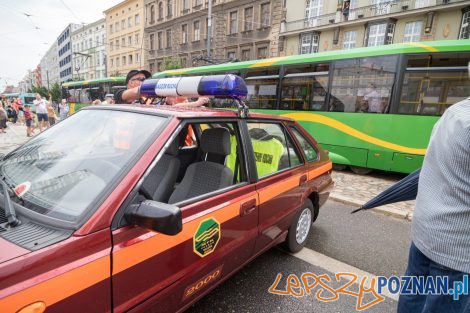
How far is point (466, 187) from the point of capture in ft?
4.03

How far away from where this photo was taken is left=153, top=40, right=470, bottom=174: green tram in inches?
231

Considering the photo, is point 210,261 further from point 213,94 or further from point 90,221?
point 213,94

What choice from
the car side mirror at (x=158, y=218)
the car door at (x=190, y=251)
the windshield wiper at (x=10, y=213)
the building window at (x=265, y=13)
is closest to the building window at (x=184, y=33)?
Answer: the building window at (x=265, y=13)

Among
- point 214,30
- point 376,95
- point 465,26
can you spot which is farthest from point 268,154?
point 214,30

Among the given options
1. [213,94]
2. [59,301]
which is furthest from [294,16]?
[59,301]

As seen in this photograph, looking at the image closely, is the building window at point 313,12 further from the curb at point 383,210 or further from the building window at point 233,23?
the curb at point 383,210

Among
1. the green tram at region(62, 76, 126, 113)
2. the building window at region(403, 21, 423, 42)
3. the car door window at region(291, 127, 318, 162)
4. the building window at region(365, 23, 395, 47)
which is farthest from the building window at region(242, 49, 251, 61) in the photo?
the car door window at region(291, 127, 318, 162)

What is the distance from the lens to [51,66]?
93.3 m

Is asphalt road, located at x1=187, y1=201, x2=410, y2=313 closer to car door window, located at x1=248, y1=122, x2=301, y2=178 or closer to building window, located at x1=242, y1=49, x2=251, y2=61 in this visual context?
car door window, located at x1=248, y1=122, x2=301, y2=178

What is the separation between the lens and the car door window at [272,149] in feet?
9.18

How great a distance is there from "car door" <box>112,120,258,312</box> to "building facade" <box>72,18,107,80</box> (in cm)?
5291

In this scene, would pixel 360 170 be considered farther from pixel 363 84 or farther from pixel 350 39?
A: pixel 350 39

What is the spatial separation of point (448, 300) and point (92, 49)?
6257cm

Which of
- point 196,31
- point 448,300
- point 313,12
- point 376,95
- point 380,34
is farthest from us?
point 196,31
